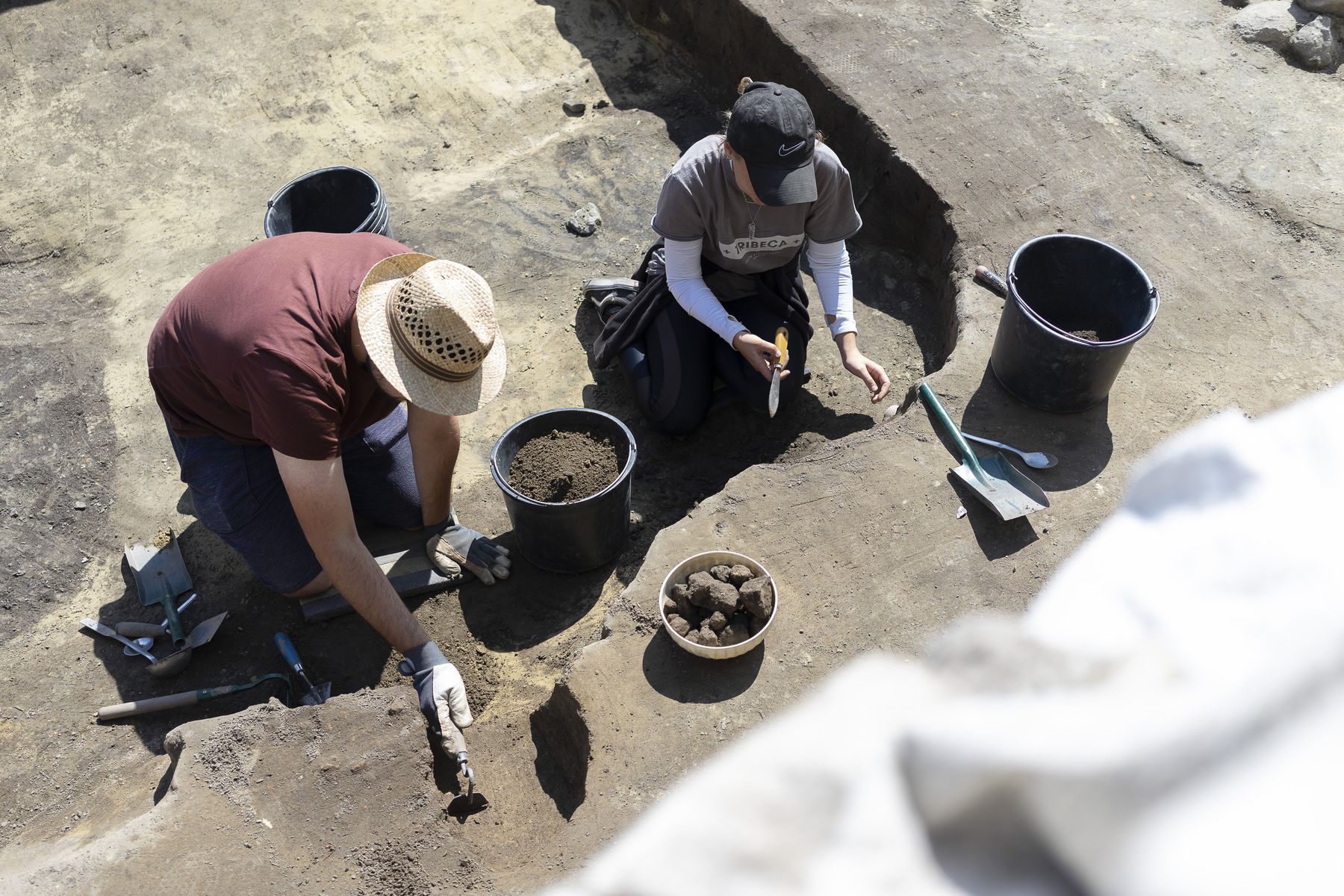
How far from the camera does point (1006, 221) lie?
422 centimetres

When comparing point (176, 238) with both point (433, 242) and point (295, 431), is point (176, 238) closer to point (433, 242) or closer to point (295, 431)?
point (433, 242)

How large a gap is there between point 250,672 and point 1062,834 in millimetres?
3330

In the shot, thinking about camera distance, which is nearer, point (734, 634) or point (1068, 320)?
point (734, 634)

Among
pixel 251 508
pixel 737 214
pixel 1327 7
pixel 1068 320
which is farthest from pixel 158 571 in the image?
pixel 1327 7

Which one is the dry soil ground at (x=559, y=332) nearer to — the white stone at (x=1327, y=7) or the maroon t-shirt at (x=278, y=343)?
the white stone at (x=1327, y=7)

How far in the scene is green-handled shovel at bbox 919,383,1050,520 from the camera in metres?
3.10

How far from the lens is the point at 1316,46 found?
4.87m

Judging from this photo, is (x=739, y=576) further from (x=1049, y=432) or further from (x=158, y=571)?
(x=158, y=571)

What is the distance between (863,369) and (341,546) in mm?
1933

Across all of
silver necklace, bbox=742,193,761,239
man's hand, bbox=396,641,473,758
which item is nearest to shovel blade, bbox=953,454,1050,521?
silver necklace, bbox=742,193,761,239

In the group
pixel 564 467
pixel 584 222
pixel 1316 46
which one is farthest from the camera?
pixel 584 222

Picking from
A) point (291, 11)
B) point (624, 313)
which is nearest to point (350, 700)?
point (624, 313)

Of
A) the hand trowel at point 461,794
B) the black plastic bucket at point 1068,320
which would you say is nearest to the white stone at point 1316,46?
the black plastic bucket at point 1068,320

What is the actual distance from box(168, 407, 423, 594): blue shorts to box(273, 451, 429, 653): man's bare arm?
47cm
